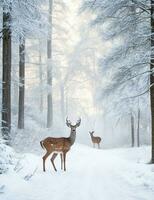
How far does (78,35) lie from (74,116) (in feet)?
54.1

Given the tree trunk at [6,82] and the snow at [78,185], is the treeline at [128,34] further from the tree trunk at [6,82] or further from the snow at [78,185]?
the snow at [78,185]

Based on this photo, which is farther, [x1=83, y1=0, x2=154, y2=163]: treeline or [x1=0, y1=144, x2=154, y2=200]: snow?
[x1=83, y1=0, x2=154, y2=163]: treeline

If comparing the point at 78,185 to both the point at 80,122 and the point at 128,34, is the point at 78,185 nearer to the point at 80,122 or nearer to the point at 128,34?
the point at 80,122

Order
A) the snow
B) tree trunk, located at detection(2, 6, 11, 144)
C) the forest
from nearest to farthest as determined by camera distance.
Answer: the snow
the forest
tree trunk, located at detection(2, 6, 11, 144)

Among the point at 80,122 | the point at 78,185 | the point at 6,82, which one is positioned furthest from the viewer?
the point at 6,82

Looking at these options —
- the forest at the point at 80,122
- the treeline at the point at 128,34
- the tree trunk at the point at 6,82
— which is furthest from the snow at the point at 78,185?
the treeline at the point at 128,34

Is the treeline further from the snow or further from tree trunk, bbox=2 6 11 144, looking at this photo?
the snow

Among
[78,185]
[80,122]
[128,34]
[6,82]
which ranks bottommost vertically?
[78,185]

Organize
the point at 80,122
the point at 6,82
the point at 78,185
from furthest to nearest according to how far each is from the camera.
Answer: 1. the point at 6,82
2. the point at 80,122
3. the point at 78,185

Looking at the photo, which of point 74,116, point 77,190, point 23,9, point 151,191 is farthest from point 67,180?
point 74,116

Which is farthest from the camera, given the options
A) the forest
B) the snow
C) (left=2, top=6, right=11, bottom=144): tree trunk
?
(left=2, top=6, right=11, bottom=144): tree trunk

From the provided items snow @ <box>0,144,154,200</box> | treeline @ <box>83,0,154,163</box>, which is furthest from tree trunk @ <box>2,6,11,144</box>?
snow @ <box>0,144,154,200</box>

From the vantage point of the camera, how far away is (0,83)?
15352mm

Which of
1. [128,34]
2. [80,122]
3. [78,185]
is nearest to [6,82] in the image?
[80,122]
